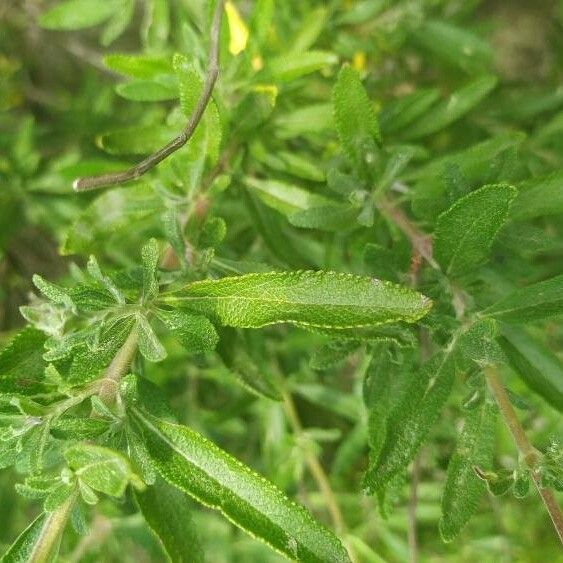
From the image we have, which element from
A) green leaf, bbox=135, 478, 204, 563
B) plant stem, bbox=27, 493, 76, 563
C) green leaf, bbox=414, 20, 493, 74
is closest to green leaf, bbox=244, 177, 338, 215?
green leaf, bbox=135, 478, 204, 563

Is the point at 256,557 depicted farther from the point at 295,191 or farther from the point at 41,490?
the point at 41,490

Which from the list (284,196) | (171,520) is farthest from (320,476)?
(171,520)

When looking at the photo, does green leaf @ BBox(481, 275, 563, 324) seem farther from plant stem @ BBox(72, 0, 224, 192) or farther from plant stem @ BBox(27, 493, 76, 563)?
plant stem @ BBox(27, 493, 76, 563)

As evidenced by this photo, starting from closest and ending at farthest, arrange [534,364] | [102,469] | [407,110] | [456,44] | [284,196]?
[102,469] < [534,364] < [284,196] < [407,110] < [456,44]

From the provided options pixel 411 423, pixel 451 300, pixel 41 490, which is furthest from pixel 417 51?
pixel 41 490

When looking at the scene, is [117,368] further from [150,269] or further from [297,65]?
[297,65]

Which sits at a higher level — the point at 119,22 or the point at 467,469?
the point at 119,22

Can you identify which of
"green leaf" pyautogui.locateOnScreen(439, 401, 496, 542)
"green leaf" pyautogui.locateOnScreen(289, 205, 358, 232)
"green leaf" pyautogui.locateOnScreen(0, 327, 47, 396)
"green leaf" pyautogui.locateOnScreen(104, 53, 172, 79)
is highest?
"green leaf" pyautogui.locateOnScreen(104, 53, 172, 79)
